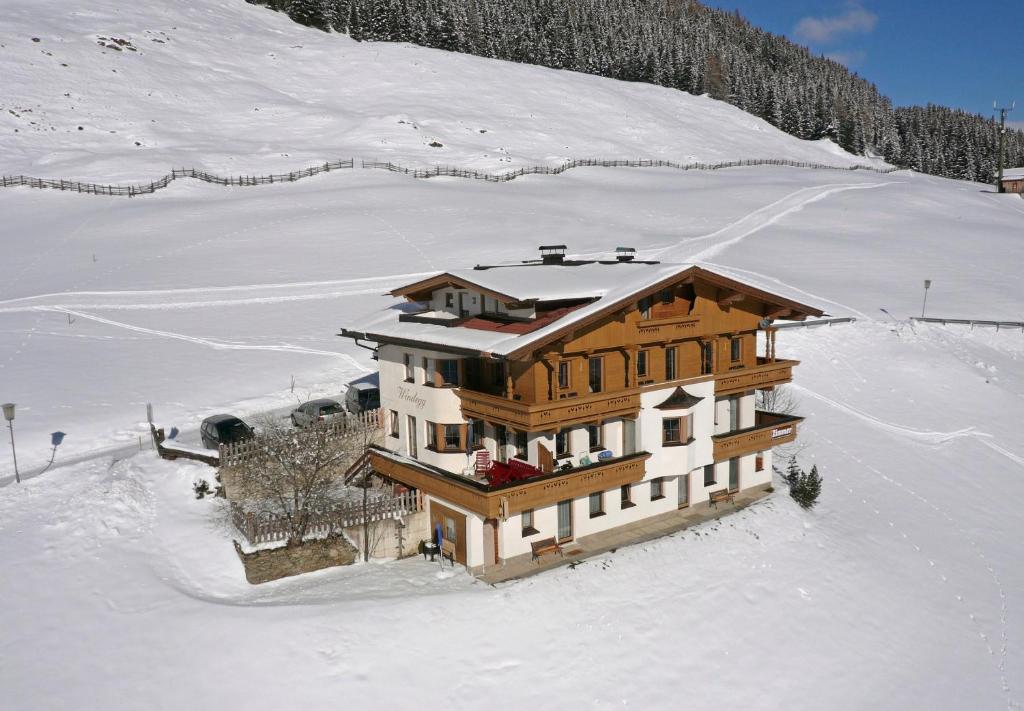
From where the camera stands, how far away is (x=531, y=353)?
2116cm

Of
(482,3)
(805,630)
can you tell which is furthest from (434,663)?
(482,3)

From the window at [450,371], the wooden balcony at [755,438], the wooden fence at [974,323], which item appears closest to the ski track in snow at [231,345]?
the window at [450,371]

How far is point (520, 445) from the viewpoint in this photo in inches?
925

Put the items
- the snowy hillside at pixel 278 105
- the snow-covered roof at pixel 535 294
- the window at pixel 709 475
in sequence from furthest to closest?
the snowy hillside at pixel 278 105 < the window at pixel 709 475 < the snow-covered roof at pixel 535 294

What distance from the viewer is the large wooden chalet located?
21625 mm

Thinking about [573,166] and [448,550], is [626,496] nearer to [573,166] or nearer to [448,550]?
[448,550]

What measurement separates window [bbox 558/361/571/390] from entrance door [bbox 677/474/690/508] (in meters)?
6.33

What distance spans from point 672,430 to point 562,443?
4.04 m

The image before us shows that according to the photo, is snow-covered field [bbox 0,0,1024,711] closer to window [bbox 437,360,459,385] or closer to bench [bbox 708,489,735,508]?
bench [bbox 708,489,735,508]

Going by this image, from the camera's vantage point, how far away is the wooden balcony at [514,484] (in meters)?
20.5

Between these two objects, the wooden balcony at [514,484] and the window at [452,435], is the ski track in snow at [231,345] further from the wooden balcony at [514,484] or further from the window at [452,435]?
the wooden balcony at [514,484]

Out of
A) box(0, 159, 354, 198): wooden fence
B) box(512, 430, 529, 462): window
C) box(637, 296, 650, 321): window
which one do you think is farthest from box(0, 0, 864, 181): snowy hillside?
box(637, 296, 650, 321): window

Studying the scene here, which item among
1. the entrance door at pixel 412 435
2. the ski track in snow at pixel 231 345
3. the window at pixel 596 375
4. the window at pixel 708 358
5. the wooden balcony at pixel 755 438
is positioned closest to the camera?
the window at pixel 596 375

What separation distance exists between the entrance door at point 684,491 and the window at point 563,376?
6.33 m
